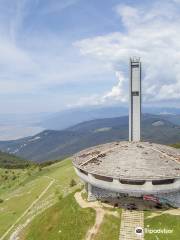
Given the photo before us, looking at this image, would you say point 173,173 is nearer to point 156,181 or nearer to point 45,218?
point 156,181

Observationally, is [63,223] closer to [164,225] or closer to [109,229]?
[109,229]

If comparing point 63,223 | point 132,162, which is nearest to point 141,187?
point 132,162

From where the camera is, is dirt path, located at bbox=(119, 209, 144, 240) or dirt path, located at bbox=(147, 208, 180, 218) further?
dirt path, located at bbox=(147, 208, 180, 218)

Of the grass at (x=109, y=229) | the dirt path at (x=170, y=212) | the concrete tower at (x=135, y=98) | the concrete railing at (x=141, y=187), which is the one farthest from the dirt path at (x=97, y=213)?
the concrete tower at (x=135, y=98)

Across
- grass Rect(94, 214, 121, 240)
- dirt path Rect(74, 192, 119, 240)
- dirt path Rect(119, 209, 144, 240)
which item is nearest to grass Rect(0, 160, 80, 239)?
dirt path Rect(74, 192, 119, 240)

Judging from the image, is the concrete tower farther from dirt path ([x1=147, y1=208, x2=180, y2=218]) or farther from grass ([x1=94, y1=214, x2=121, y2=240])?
grass ([x1=94, y1=214, x2=121, y2=240])

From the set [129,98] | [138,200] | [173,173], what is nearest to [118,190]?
[138,200]
